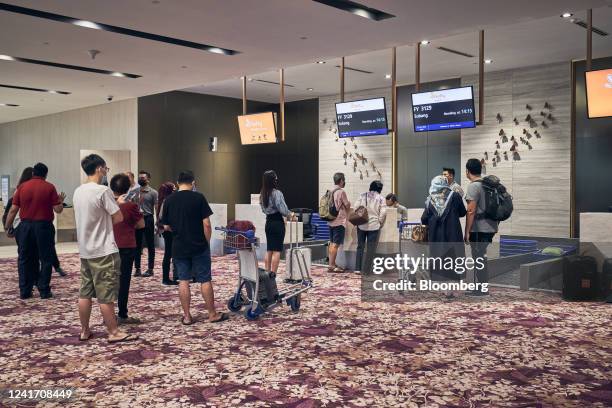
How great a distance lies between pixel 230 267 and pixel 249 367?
5.58 meters

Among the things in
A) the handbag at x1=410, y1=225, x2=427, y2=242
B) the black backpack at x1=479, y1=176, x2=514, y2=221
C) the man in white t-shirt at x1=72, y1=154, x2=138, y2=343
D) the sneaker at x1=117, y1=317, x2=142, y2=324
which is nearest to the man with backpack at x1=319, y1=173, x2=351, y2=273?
the handbag at x1=410, y1=225, x2=427, y2=242

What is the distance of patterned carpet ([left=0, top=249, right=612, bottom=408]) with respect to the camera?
3.64 metres

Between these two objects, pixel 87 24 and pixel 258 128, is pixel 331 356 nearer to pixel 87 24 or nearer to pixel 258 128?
pixel 87 24

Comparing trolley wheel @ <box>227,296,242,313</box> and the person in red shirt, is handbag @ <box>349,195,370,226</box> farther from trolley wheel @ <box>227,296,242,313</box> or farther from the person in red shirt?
the person in red shirt

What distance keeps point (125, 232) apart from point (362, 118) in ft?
22.4

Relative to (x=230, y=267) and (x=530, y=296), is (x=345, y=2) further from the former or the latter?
(x=230, y=267)

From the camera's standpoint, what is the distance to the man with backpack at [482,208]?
267 inches

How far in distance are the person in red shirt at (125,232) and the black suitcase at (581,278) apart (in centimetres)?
473

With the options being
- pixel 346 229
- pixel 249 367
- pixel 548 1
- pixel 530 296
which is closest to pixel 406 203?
pixel 346 229

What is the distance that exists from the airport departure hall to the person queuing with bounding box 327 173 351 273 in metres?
0.04

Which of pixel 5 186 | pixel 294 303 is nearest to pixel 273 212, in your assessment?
pixel 294 303

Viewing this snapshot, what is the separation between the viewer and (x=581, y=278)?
674 centimetres

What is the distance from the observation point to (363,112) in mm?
11500

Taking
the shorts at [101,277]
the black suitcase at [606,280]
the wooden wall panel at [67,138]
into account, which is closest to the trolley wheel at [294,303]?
the shorts at [101,277]
